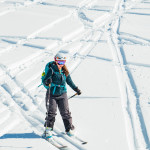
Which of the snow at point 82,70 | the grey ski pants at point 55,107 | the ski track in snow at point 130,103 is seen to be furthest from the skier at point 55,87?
the ski track in snow at point 130,103

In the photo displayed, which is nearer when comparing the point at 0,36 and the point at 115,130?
the point at 115,130

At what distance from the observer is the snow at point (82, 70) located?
5461mm

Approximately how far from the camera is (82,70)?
28.0ft

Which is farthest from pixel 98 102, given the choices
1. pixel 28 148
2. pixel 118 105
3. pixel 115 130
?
pixel 28 148

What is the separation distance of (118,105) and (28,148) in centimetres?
256

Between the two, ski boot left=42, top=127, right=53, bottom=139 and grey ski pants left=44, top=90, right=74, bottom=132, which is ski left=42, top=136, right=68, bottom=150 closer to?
ski boot left=42, top=127, right=53, bottom=139

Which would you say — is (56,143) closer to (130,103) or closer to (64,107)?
(64,107)

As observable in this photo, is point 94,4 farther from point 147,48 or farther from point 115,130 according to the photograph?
point 115,130

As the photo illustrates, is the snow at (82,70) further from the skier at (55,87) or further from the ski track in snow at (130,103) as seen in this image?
the skier at (55,87)

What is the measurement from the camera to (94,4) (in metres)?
17.2

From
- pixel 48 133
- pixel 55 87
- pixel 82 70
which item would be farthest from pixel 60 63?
pixel 82 70

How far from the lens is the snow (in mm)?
5461

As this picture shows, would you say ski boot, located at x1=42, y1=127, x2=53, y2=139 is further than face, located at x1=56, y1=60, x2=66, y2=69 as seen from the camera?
Yes

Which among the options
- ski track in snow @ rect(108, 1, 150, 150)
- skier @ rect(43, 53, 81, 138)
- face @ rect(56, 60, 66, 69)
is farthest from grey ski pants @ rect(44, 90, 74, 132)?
ski track in snow @ rect(108, 1, 150, 150)
